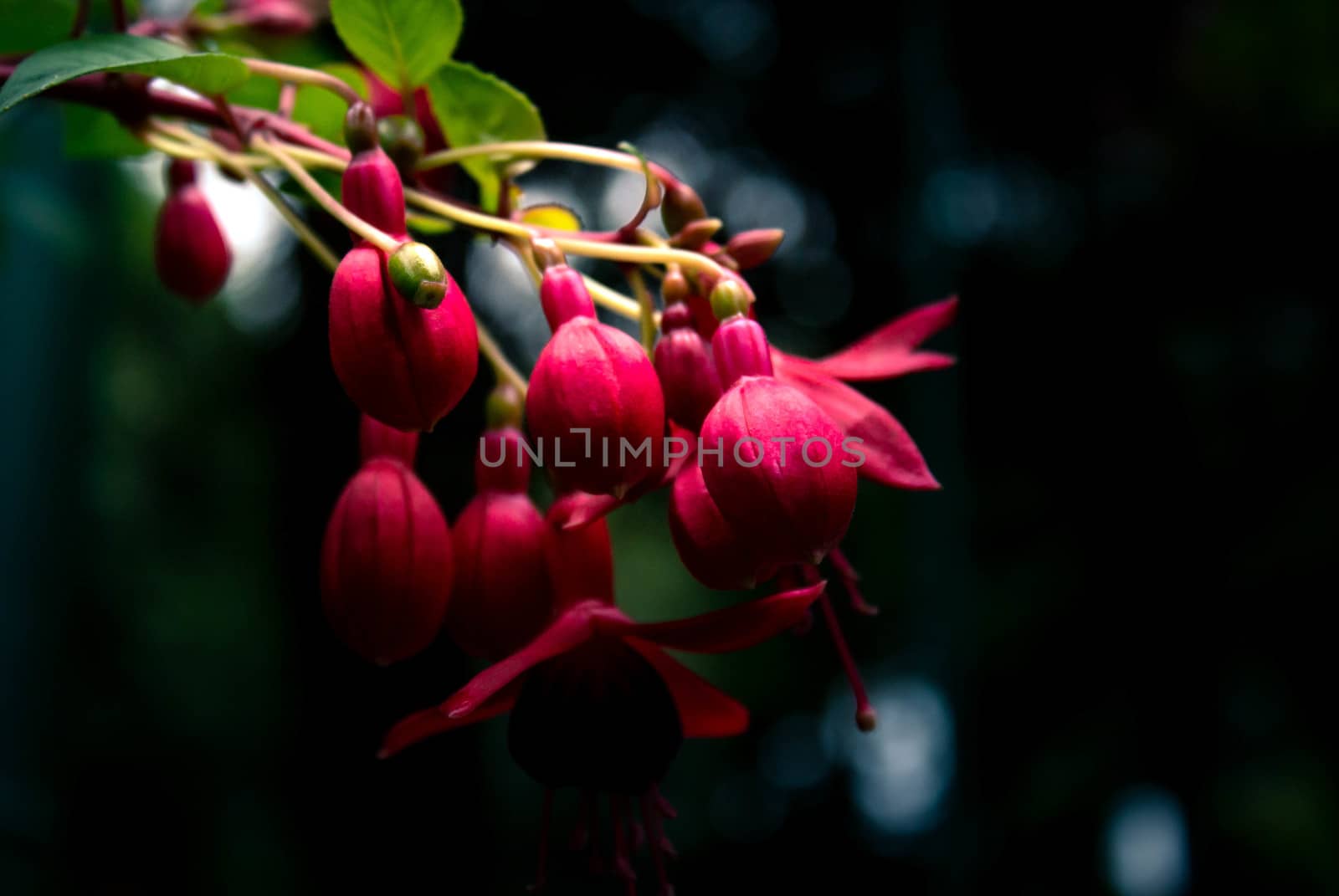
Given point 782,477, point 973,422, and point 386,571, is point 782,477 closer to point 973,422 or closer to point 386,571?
Answer: point 386,571

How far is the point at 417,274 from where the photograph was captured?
305 millimetres

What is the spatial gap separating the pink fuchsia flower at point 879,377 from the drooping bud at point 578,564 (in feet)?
0.35

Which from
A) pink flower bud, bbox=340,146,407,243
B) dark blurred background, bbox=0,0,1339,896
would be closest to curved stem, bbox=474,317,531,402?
pink flower bud, bbox=340,146,407,243

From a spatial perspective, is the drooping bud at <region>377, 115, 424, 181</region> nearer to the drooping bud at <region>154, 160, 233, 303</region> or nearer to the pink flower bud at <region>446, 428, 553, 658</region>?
the pink flower bud at <region>446, 428, 553, 658</region>

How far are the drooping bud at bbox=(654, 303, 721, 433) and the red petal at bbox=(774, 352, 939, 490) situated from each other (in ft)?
0.17

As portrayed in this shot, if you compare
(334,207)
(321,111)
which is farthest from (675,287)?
(321,111)

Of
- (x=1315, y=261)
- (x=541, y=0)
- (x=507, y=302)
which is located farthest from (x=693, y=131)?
(x=1315, y=261)

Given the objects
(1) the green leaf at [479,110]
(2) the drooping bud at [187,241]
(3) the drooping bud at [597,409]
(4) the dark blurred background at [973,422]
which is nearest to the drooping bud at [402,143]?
(1) the green leaf at [479,110]

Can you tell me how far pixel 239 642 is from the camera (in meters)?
6.17

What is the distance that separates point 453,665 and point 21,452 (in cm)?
102

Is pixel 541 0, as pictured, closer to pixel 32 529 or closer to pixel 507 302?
pixel 507 302

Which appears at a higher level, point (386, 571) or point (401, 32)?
point (401, 32)

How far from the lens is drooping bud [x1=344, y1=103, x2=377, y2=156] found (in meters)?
0.37

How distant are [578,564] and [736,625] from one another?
10 centimetres
